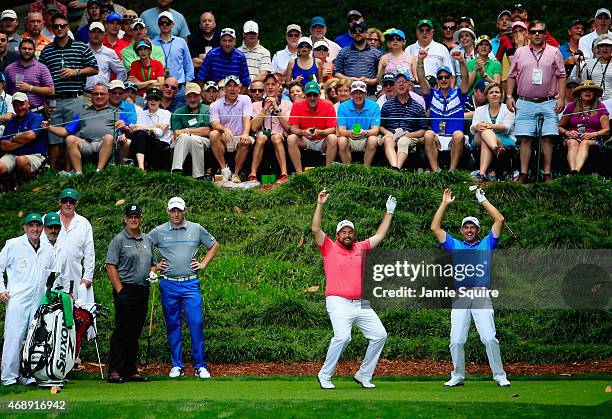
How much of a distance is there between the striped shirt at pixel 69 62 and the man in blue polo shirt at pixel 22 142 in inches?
29.1

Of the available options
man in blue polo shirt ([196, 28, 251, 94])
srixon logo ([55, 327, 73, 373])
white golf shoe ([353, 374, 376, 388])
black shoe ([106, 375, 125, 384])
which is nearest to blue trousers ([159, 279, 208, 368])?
black shoe ([106, 375, 125, 384])

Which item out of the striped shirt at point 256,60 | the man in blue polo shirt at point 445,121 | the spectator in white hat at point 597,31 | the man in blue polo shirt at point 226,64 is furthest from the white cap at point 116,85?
the spectator in white hat at point 597,31

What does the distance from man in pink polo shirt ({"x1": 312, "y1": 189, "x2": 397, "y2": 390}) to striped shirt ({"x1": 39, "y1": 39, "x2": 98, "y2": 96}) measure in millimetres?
7626

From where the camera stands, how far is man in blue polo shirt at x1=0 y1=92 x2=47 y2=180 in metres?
23.0

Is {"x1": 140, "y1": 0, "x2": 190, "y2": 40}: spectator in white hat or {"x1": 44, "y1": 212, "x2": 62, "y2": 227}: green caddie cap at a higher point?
{"x1": 140, "y1": 0, "x2": 190, "y2": 40}: spectator in white hat

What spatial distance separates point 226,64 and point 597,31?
6.45 meters

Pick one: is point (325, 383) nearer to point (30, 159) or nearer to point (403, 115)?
point (403, 115)

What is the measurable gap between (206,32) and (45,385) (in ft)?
35.3

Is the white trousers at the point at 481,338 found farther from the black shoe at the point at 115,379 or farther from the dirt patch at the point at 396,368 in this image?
the black shoe at the point at 115,379

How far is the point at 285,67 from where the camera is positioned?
84.4 ft

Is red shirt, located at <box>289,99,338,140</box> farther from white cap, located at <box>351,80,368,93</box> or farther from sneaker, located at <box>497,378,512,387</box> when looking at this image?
sneaker, located at <box>497,378,512,387</box>

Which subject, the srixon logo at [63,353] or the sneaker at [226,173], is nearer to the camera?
the srixon logo at [63,353]

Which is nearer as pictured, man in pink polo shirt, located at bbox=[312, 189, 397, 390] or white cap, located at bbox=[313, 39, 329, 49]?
man in pink polo shirt, located at bbox=[312, 189, 397, 390]

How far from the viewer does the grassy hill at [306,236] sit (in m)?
19.4
